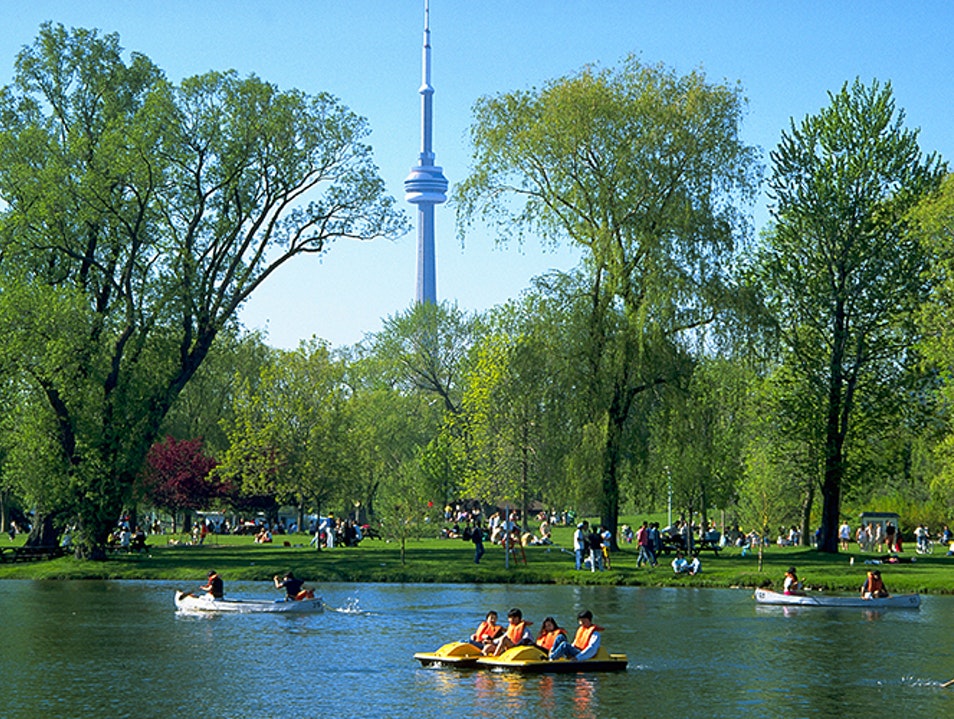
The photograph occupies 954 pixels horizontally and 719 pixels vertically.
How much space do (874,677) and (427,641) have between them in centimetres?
1120

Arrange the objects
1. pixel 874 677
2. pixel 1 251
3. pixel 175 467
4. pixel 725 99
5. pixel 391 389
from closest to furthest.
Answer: pixel 874 677
pixel 725 99
pixel 1 251
pixel 175 467
pixel 391 389

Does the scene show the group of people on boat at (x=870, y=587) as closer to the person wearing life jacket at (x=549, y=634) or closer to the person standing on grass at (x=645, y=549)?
the person standing on grass at (x=645, y=549)

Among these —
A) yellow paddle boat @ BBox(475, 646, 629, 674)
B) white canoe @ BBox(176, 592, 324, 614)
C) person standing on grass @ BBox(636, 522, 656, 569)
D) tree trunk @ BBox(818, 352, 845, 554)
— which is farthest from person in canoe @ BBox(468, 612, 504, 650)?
tree trunk @ BBox(818, 352, 845, 554)

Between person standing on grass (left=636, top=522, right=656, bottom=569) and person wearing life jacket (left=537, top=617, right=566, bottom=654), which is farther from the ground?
person standing on grass (left=636, top=522, right=656, bottom=569)

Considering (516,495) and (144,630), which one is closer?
(144,630)

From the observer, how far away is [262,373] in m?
92.0

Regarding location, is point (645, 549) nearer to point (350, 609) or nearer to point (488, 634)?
point (350, 609)

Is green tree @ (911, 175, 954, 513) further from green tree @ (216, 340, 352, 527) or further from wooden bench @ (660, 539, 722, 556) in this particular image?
green tree @ (216, 340, 352, 527)

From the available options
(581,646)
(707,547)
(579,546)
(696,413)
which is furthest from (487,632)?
(707,547)

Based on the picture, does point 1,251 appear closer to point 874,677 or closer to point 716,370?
point 716,370

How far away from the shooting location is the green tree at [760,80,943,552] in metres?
64.6

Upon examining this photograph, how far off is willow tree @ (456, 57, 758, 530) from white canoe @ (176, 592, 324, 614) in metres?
16.8

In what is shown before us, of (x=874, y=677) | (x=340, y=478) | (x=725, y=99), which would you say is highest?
(x=725, y=99)

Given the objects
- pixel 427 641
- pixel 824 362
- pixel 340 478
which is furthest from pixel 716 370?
pixel 340 478
